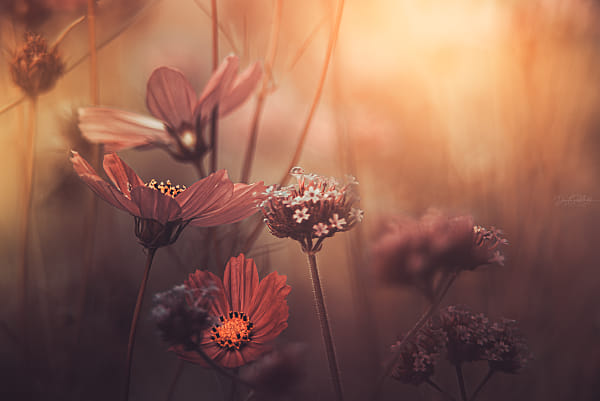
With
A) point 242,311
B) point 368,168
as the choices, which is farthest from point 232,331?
point 368,168

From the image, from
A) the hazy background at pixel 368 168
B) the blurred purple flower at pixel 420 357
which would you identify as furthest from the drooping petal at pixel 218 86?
the blurred purple flower at pixel 420 357

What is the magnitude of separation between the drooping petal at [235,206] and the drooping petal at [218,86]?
0.07 metres

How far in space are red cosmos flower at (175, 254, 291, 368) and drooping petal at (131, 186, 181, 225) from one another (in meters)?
0.04

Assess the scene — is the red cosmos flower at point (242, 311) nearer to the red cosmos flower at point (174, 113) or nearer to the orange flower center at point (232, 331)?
the orange flower center at point (232, 331)

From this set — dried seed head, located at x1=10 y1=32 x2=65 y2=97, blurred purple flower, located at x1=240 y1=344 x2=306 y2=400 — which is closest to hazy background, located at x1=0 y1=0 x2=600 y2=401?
dried seed head, located at x1=10 y1=32 x2=65 y2=97

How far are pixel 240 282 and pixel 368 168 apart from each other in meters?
0.41

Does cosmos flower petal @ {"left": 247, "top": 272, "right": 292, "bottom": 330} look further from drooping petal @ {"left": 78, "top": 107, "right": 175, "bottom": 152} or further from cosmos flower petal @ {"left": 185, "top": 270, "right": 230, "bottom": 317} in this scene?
drooping petal @ {"left": 78, "top": 107, "right": 175, "bottom": 152}

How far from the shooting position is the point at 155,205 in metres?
0.24

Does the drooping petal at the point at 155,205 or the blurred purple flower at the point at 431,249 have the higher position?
the drooping petal at the point at 155,205

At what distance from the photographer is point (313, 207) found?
0.26 m

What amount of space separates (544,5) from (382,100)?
0.86 feet

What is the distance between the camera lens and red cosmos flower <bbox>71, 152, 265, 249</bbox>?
9.3 inches

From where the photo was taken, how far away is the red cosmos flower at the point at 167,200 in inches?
9.3

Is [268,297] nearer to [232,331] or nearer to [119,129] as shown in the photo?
[232,331]
